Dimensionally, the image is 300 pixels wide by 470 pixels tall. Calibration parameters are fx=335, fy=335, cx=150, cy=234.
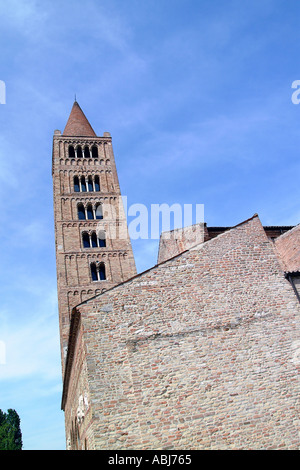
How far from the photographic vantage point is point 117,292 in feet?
28.3

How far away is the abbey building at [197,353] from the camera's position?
7137mm

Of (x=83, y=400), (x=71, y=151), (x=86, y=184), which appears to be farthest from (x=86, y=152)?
(x=83, y=400)

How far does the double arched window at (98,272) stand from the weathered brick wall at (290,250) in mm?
11590

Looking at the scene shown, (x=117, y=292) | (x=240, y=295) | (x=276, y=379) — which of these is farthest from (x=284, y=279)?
(x=117, y=292)

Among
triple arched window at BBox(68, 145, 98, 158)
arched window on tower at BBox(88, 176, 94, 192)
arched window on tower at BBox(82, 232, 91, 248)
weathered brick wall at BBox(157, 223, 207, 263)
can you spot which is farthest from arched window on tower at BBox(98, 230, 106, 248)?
triple arched window at BBox(68, 145, 98, 158)

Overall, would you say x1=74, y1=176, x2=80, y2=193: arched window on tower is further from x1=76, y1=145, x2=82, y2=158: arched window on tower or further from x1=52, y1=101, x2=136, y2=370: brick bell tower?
x1=76, y1=145, x2=82, y2=158: arched window on tower

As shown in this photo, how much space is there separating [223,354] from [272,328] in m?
1.57

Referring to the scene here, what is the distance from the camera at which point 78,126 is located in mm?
29172

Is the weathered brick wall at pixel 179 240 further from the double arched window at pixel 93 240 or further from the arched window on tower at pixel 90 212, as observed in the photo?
the arched window on tower at pixel 90 212

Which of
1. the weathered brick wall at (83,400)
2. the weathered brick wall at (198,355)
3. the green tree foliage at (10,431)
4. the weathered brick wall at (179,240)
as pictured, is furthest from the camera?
the green tree foliage at (10,431)

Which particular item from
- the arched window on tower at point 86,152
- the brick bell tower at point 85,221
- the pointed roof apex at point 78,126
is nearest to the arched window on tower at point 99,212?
the brick bell tower at point 85,221

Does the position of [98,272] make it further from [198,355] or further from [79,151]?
[198,355]

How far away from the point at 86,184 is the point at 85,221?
12.1ft

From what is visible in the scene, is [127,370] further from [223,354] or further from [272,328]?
[272,328]
